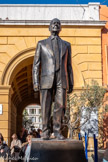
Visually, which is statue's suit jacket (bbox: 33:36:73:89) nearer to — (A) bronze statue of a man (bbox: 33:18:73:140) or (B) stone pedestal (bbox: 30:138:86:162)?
(A) bronze statue of a man (bbox: 33:18:73:140)

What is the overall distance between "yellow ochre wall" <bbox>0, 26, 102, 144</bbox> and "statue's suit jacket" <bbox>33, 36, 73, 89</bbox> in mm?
10830

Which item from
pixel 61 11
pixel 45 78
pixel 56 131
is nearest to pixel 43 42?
pixel 45 78

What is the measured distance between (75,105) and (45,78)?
9624 millimetres

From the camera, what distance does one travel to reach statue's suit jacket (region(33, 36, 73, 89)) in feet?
21.7

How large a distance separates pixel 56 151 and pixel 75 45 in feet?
41.8

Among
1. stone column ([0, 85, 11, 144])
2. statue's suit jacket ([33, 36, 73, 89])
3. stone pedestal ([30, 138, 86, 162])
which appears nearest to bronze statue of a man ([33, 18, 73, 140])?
statue's suit jacket ([33, 36, 73, 89])

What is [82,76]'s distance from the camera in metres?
17.8

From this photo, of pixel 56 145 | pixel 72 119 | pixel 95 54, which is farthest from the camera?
pixel 95 54

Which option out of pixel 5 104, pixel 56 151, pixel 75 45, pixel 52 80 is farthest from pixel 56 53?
pixel 75 45

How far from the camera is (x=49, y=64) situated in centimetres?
667

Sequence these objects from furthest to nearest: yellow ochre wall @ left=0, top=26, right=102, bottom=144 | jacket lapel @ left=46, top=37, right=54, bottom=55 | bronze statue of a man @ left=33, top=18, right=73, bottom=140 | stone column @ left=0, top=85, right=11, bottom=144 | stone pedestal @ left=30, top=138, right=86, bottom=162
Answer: yellow ochre wall @ left=0, top=26, right=102, bottom=144 → stone column @ left=0, top=85, right=11, bottom=144 → jacket lapel @ left=46, top=37, right=54, bottom=55 → bronze statue of a man @ left=33, top=18, right=73, bottom=140 → stone pedestal @ left=30, top=138, right=86, bottom=162

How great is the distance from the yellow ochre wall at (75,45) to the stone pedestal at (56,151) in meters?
11.6

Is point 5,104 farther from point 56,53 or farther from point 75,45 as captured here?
point 56,53

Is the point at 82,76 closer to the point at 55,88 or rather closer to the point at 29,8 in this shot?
the point at 29,8
